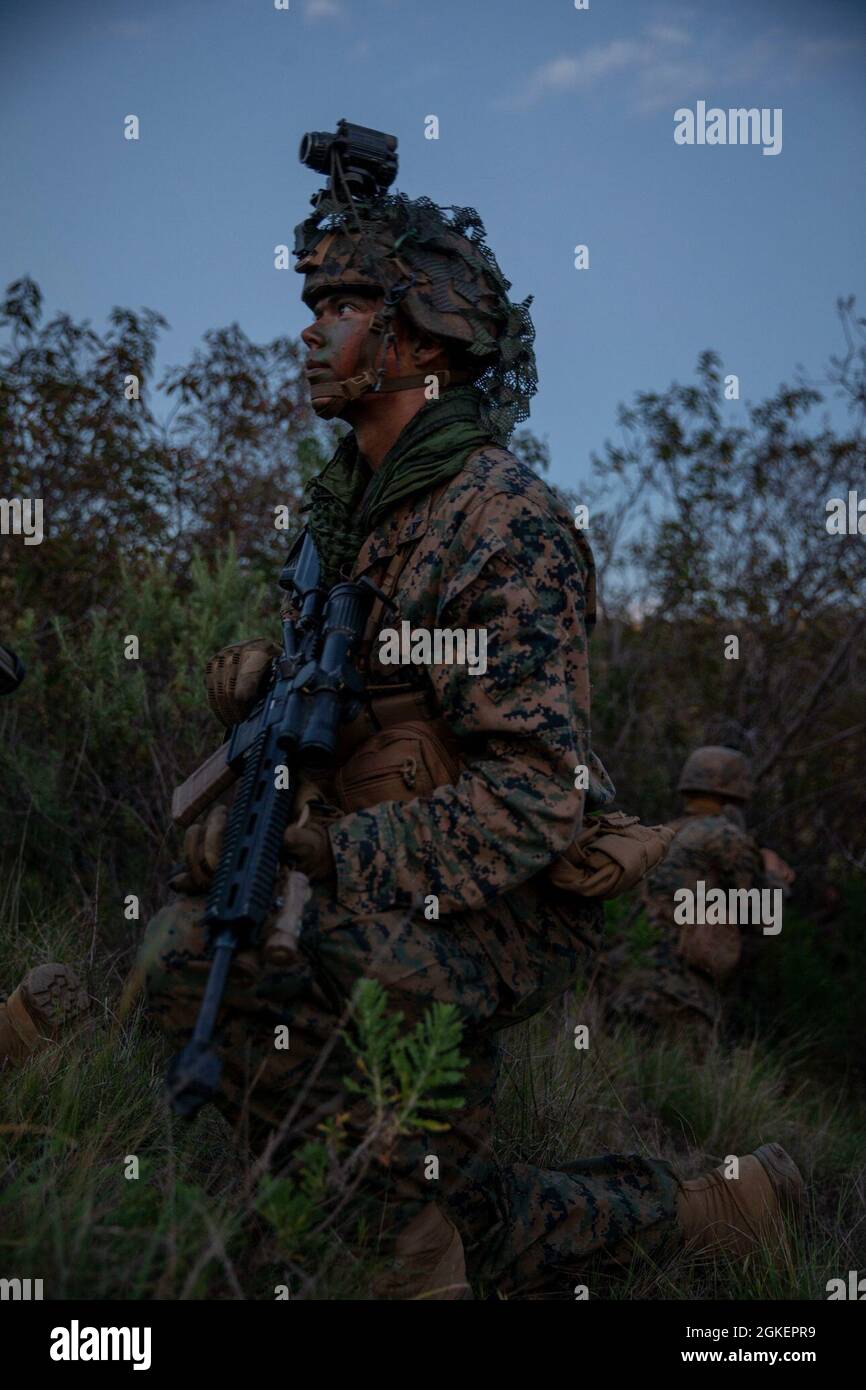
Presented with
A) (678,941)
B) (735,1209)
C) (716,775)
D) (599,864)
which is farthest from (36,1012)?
(716,775)

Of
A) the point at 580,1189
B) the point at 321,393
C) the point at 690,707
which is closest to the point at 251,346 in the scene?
the point at 690,707

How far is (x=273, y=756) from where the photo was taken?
2855mm

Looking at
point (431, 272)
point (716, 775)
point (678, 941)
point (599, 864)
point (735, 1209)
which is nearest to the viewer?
point (599, 864)

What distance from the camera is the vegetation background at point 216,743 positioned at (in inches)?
104

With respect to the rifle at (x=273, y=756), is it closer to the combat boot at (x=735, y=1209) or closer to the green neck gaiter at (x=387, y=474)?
the green neck gaiter at (x=387, y=474)

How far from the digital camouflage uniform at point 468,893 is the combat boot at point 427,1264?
0.18 ft

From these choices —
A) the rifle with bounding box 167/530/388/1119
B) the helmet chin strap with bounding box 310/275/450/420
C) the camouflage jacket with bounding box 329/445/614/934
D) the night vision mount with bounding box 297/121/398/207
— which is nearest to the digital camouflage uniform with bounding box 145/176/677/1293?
the camouflage jacket with bounding box 329/445/614/934

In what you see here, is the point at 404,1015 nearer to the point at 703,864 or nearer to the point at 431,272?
the point at 431,272

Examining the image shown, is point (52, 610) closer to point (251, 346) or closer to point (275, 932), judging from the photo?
point (251, 346)

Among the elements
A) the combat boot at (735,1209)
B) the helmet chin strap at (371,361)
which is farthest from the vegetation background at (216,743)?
the helmet chin strap at (371,361)

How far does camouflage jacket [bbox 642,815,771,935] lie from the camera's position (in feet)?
23.8

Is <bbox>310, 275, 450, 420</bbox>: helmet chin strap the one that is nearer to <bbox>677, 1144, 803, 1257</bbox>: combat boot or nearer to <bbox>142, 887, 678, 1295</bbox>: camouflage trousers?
<bbox>142, 887, 678, 1295</bbox>: camouflage trousers

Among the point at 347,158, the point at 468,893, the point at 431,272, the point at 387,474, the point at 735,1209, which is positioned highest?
the point at 347,158

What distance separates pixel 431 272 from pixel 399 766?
1.36 m
